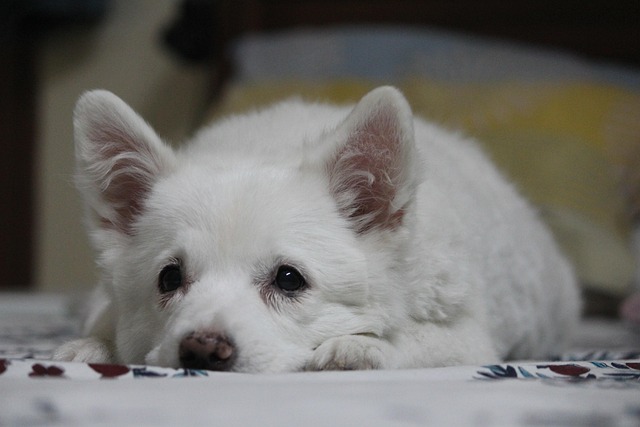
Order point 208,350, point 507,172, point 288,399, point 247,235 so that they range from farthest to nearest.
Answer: point 507,172 < point 247,235 < point 208,350 < point 288,399

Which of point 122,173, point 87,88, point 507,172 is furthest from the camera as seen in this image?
point 87,88

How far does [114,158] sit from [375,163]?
603mm

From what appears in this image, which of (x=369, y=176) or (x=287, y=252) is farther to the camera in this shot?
(x=369, y=176)

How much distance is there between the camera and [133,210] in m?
2.05

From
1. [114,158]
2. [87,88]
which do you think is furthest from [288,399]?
[87,88]

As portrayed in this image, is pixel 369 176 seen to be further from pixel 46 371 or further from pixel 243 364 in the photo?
pixel 46 371

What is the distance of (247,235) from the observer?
1704 millimetres

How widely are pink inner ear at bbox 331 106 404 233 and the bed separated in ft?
1.33

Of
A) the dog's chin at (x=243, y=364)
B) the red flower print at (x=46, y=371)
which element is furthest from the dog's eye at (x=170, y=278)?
the red flower print at (x=46, y=371)

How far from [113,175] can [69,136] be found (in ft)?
11.4

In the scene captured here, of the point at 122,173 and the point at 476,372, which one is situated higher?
the point at 122,173

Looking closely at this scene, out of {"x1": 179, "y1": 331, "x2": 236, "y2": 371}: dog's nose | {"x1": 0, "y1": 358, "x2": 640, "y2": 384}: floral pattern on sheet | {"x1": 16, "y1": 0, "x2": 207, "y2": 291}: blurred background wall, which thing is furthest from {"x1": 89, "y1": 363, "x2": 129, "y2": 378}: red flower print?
{"x1": 16, "y1": 0, "x2": 207, "y2": 291}: blurred background wall

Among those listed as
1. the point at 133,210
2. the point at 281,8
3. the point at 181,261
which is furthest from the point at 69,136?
the point at 181,261

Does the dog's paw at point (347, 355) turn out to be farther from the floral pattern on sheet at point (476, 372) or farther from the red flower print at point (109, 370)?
the red flower print at point (109, 370)
